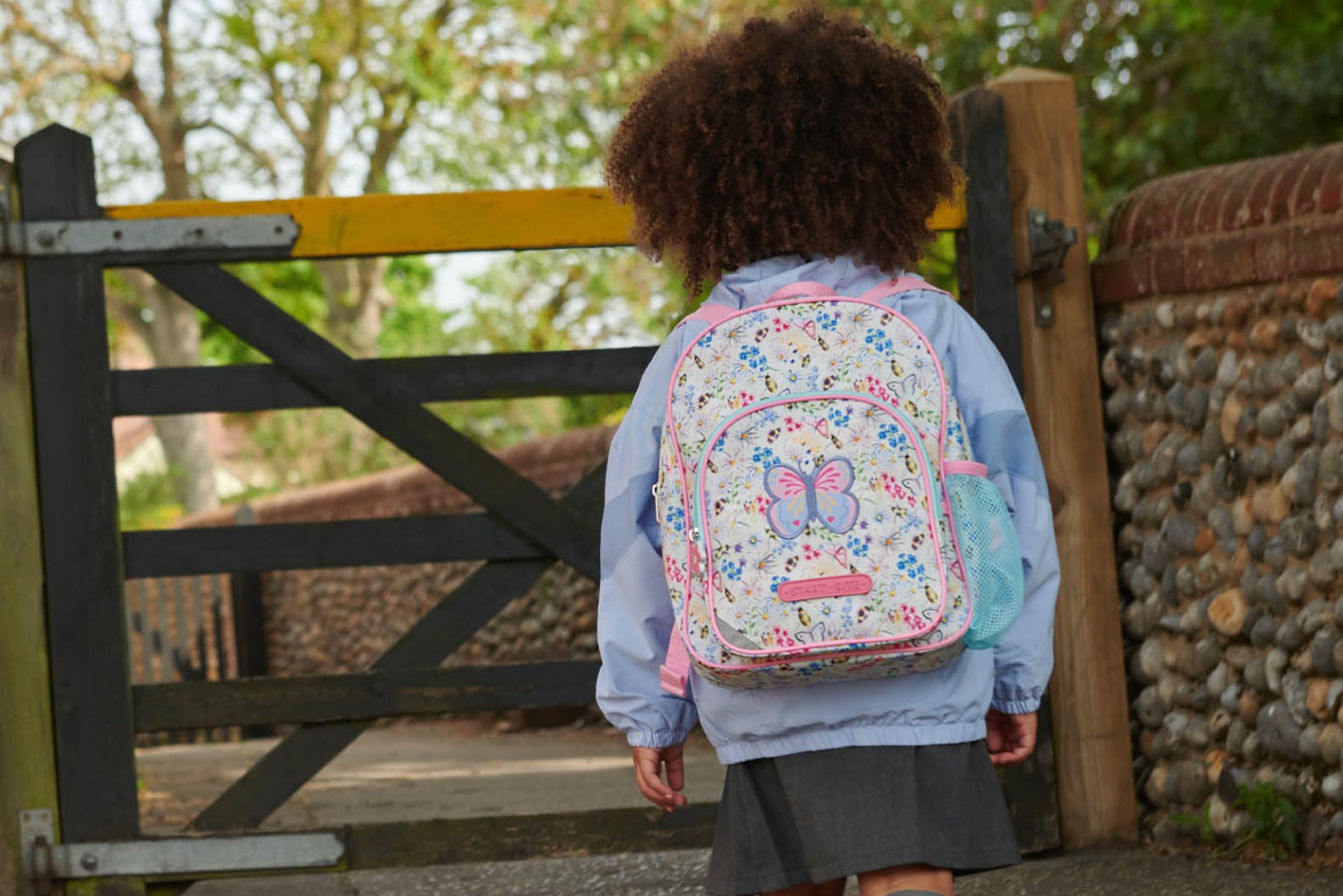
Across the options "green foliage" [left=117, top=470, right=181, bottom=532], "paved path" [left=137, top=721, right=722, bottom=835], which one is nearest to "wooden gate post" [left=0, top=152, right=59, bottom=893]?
"paved path" [left=137, top=721, right=722, bottom=835]

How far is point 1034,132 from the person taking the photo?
4215 millimetres

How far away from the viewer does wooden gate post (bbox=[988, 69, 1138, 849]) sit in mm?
4195

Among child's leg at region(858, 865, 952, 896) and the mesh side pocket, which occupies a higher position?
the mesh side pocket

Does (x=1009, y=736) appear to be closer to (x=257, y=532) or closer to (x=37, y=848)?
(x=257, y=532)

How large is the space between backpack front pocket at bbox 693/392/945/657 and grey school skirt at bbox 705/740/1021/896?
0.68 feet

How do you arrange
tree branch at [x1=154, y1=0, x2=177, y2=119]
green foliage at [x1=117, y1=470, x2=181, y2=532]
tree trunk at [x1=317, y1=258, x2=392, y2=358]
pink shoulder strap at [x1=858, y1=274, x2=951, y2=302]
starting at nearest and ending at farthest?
pink shoulder strap at [x1=858, y1=274, x2=951, y2=302], tree branch at [x1=154, y1=0, x2=177, y2=119], green foliage at [x1=117, y1=470, x2=181, y2=532], tree trunk at [x1=317, y1=258, x2=392, y2=358]

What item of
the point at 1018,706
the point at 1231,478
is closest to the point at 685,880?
the point at 1231,478

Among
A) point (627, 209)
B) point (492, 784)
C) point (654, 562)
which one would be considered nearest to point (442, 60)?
point (492, 784)

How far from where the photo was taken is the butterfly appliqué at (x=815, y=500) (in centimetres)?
214

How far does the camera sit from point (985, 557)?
219cm

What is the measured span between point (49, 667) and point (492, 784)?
334 cm

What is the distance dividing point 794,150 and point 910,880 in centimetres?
97

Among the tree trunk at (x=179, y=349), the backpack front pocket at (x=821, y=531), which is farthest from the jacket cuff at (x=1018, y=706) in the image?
the tree trunk at (x=179, y=349)

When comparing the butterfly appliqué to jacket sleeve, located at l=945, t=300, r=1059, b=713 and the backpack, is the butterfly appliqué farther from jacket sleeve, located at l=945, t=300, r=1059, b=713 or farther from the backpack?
jacket sleeve, located at l=945, t=300, r=1059, b=713
